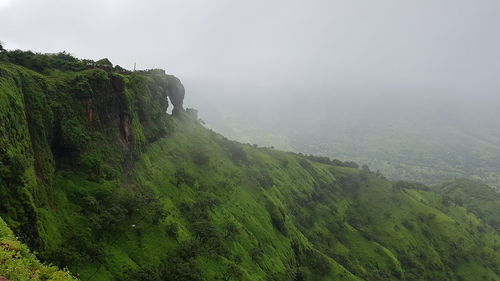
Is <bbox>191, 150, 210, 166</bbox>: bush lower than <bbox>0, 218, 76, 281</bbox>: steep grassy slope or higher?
lower

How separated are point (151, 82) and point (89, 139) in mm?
56811

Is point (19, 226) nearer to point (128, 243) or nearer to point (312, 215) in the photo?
point (128, 243)

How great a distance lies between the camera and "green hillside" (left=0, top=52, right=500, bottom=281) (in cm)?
4906

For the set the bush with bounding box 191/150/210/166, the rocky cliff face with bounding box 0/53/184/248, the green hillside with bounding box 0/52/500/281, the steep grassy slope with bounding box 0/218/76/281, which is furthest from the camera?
the bush with bounding box 191/150/210/166

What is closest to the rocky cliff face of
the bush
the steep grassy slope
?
the steep grassy slope

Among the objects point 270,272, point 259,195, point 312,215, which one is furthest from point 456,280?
point 270,272

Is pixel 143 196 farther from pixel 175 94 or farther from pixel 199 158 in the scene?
pixel 175 94

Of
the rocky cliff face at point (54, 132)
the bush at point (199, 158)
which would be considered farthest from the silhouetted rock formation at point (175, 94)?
the rocky cliff face at point (54, 132)

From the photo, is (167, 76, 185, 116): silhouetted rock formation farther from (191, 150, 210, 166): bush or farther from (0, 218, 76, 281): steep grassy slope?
(0, 218, 76, 281): steep grassy slope

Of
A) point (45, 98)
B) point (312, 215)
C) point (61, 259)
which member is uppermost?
point (45, 98)

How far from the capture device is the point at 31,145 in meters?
50.9

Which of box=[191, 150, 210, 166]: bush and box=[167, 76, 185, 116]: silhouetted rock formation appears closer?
box=[191, 150, 210, 166]: bush

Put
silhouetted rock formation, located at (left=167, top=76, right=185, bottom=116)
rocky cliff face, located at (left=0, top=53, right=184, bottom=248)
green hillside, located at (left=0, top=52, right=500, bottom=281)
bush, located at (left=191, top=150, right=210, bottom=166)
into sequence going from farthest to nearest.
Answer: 1. silhouetted rock formation, located at (left=167, top=76, right=185, bottom=116)
2. bush, located at (left=191, top=150, right=210, bottom=166)
3. green hillside, located at (left=0, top=52, right=500, bottom=281)
4. rocky cliff face, located at (left=0, top=53, right=184, bottom=248)

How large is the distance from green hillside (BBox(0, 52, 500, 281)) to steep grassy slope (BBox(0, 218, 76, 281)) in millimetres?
14493
